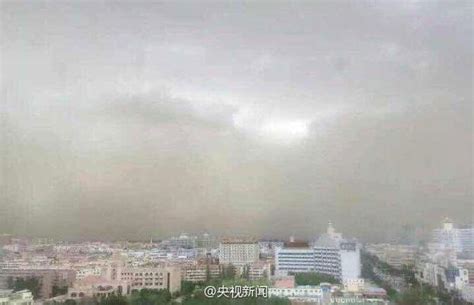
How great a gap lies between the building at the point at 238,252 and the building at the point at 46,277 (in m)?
1.45

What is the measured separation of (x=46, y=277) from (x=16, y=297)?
31 centimetres

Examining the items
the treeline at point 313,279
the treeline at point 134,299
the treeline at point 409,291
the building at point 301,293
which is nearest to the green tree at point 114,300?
the treeline at point 134,299

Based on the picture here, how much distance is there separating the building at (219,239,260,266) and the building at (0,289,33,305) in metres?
1.82

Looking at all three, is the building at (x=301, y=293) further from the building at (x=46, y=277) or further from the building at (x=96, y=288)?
the building at (x=46, y=277)

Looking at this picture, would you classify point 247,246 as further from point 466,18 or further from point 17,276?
point 466,18

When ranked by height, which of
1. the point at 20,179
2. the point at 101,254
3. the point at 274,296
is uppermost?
the point at 20,179

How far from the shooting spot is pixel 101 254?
509 centimetres

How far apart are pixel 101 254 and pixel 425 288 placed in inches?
126

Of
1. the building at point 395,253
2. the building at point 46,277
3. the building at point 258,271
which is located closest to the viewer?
the building at point 46,277

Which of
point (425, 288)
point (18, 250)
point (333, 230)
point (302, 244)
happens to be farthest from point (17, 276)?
point (425, 288)

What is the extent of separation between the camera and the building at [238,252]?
16.4 feet

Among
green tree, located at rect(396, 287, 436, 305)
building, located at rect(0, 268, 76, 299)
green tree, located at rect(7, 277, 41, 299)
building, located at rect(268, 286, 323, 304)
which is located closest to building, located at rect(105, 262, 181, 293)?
building, located at rect(0, 268, 76, 299)

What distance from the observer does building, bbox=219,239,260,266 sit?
498 centimetres

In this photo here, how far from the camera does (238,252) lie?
5051 millimetres
